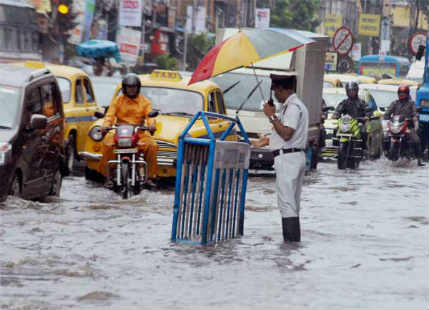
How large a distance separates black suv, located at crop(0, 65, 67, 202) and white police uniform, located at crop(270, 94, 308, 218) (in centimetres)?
313

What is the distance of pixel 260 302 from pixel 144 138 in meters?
7.49

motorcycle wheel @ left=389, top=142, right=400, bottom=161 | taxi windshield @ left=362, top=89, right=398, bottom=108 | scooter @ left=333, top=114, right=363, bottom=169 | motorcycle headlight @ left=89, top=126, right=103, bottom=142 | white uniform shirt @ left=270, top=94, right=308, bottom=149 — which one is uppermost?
white uniform shirt @ left=270, top=94, right=308, bottom=149

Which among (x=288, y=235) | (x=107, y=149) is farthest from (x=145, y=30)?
(x=288, y=235)

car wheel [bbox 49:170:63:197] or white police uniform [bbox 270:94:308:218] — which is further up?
white police uniform [bbox 270:94:308:218]

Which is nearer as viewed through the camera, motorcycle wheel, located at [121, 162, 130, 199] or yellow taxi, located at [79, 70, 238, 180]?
motorcycle wheel, located at [121, 162, 130, 199]

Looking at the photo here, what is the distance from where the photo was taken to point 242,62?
11992 mm

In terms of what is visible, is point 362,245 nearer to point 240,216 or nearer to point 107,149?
point 240,216

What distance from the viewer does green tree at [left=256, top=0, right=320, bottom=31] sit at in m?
94.0

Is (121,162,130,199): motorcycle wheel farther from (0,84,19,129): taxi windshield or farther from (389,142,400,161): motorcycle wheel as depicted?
(389,142,400,161): motorcycle wheel

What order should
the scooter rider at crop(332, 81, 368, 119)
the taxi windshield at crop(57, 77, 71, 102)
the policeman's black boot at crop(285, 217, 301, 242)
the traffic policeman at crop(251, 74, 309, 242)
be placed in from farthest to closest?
the scooter rider at crop(332, 81, 368, 119), the taxi windshield at crop(57, 77, 71, 102), the policeman's black boot at crop(285, 217, 301, 242), the traffic policeman at crop(251, 74, 309, 242)

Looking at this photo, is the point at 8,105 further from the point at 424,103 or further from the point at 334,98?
the point at 424,103

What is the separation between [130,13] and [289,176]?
4513 centimetres

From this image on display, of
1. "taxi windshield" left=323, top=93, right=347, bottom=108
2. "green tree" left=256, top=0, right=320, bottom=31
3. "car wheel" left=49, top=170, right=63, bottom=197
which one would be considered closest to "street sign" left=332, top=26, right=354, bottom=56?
"taxi windshield" left=323, top=93, right=347, bottom=108

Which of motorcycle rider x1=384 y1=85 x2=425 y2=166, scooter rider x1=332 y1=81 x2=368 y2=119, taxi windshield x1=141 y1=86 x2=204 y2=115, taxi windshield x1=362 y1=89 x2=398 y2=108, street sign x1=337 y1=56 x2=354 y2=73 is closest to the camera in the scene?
taxi windshield x1=141 y1=86 x2=204 y2=115
